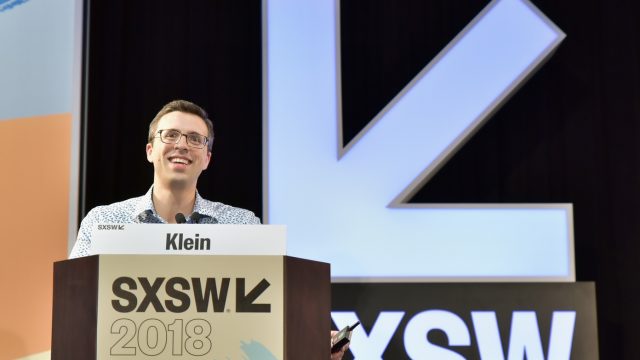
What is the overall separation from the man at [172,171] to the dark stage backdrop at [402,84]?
2.46 feet

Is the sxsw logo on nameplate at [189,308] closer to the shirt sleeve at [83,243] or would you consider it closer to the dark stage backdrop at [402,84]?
the shirt sleeve at [83,243]

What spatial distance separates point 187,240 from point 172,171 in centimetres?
71

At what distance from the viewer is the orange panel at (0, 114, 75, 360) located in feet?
8.79

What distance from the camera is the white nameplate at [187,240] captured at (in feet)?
4.51

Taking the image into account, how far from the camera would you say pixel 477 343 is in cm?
275

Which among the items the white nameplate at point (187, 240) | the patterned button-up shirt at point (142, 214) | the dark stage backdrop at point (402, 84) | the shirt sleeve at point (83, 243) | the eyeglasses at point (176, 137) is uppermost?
the dark stage backdrop at point (402, 84)

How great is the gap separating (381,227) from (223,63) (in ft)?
2.88

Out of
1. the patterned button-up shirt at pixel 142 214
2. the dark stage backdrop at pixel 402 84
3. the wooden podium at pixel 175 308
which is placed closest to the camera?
the wooden podium at pixel 175 308

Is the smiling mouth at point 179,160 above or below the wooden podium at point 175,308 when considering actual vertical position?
above

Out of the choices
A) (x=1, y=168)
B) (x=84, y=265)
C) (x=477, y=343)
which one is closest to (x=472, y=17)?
(x=477, y=343)

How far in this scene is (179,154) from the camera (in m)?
2.05

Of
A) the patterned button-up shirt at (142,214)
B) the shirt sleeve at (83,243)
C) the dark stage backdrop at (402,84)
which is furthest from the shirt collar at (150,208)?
the dark stage backdrop at (402,84)

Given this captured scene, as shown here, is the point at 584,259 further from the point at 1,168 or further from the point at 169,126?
the point at 1,168

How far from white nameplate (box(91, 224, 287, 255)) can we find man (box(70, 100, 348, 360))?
2.07 ft
